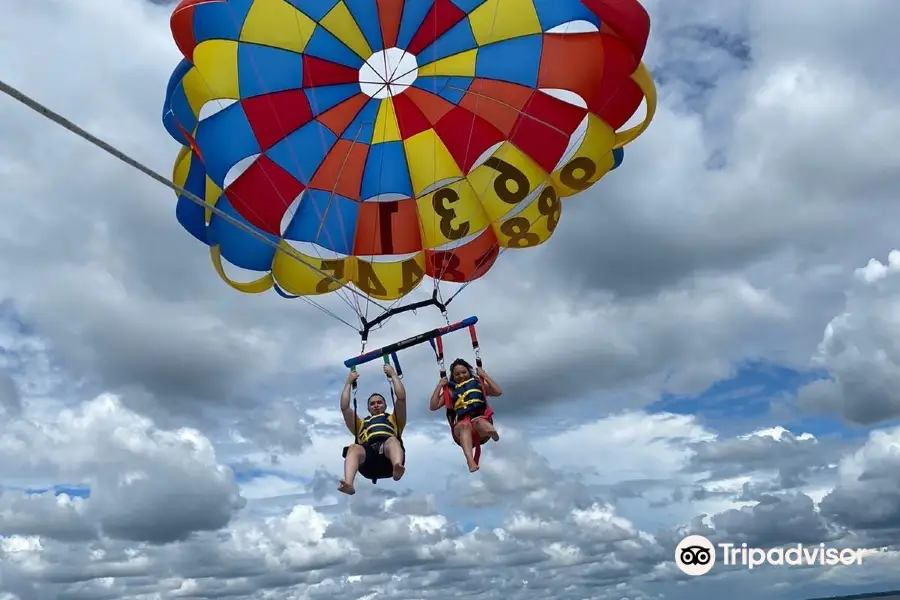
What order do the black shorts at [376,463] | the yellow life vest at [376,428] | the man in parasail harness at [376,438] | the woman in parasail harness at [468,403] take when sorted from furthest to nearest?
1. the woman in parasail harness at [468,403]
2. the yellow life vest at [376,428]
3. the black shorts at [376,463]
4. the man in parasail harness at [376,438]

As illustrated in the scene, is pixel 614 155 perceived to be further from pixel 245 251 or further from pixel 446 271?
pixel 245 251

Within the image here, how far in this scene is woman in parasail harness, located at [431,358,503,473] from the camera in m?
9.87

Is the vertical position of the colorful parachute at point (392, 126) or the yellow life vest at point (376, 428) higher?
the colorful parachute at point (392, 126)

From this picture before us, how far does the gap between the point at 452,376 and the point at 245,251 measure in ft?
11.0

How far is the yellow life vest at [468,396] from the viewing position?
1006 cm

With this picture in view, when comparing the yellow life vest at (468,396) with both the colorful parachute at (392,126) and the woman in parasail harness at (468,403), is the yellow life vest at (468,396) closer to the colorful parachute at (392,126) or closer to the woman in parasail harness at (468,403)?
the woman in parasail harness at (468,403)

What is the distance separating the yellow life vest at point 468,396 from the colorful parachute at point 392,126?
2.06 meters

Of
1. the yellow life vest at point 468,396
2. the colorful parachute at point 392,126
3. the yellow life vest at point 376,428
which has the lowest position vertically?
the yellow life vest at point 376,428

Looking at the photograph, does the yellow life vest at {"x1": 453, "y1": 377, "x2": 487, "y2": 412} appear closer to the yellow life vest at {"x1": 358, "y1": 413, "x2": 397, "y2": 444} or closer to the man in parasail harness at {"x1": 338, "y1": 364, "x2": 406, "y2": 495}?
the man in parasail harness at {"x1": 338, "y1": 364, "x2": 406, "y2": 495}

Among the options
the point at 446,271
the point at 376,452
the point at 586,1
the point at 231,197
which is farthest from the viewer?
the point at 446,271

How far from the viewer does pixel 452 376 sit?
10.5 meters

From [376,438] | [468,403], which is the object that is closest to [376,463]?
[376,438]

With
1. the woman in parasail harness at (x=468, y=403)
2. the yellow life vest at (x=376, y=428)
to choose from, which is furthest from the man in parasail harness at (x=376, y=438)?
the woman in parasail harness at (x=468, y=403)

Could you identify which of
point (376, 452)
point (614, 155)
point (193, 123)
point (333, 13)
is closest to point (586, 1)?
point (614, 155)
